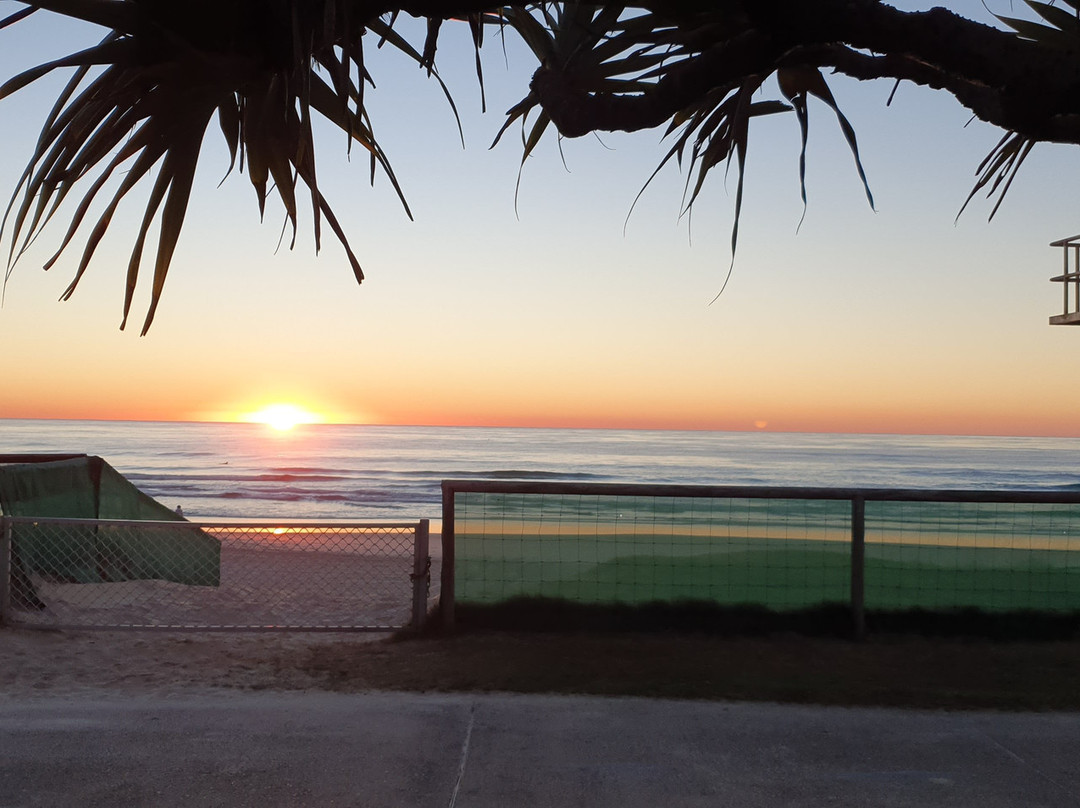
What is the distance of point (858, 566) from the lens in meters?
6.65

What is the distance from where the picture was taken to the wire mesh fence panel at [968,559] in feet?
22.1

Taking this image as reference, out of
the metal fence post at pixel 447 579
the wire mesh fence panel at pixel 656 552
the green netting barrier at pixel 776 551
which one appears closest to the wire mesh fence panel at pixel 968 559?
the green netting barrier at pixel 776 551

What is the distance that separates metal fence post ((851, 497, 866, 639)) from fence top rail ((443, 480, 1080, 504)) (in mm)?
102

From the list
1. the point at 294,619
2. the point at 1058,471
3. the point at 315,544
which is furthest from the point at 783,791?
the point at 1058,471

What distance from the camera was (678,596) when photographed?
6793 mm

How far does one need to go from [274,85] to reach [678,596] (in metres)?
4.55

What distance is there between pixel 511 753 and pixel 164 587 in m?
6.11

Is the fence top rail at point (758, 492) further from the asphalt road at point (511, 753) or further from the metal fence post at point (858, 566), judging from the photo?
the asphalt road at point (511, 753)

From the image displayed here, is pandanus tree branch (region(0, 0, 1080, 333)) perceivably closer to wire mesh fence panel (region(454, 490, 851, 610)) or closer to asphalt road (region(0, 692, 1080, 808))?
asphalt road (region(0, 692, 1080, 808))

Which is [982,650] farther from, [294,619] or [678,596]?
[294,619]

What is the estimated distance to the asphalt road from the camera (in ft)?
12.0

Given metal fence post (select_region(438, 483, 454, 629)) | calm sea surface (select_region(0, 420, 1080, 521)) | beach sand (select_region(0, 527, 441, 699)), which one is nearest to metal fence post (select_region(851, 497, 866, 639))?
metal fence post (select_region(438, 483, 454, 629))

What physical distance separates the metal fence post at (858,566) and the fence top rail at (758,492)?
10 centimetres

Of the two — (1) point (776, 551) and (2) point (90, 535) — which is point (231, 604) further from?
(1) point (776, 551)
